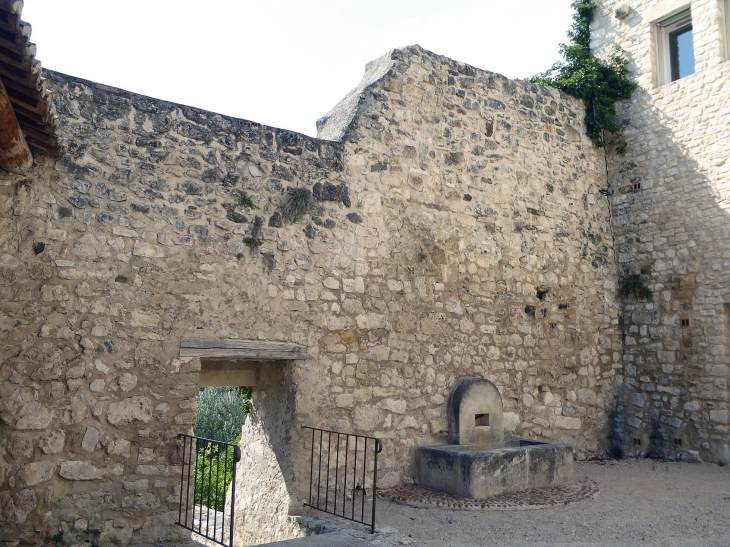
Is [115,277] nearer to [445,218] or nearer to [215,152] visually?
[215,152]

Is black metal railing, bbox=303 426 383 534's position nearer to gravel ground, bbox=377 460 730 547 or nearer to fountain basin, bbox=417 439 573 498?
gravel ground, bbox=377 460 730 547

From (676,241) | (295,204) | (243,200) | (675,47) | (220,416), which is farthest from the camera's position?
(220,416)

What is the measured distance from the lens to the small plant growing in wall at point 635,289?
8.52m

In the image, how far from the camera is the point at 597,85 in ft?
29.4

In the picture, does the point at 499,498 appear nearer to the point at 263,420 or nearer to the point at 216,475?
the point at 263,420

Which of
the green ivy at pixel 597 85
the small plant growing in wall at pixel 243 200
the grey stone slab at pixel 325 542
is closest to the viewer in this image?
the grey stone slab at pixel 325 542

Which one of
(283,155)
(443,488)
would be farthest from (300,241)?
(443,488)

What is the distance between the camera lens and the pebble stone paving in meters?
5.64

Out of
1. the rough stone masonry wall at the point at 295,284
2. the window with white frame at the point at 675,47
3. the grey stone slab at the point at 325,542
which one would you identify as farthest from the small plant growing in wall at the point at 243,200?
the window with white frame at the point at 675,47

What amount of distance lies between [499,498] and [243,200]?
140 inches

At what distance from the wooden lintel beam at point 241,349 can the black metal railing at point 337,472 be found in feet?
2.26

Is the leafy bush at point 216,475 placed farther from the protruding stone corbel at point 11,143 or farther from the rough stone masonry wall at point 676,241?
the rough stone masonry wall at point 676,241

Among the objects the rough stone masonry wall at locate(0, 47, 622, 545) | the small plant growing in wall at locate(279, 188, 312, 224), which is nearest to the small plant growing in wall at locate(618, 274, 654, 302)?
the rough stone masonry wall at locate(0, 47, 622, 545)

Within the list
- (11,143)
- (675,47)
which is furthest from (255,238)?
(675,47)
